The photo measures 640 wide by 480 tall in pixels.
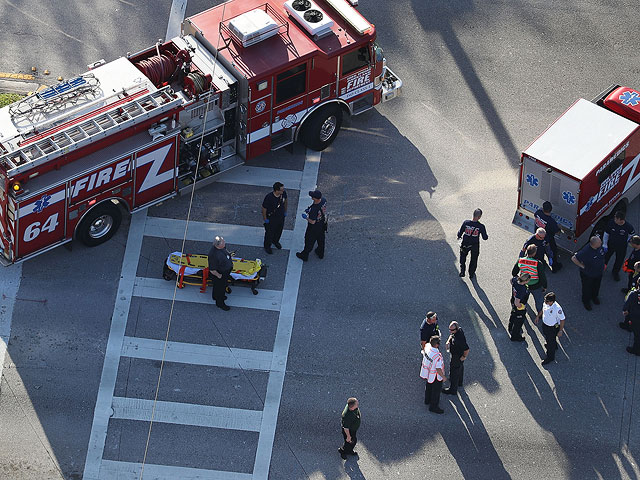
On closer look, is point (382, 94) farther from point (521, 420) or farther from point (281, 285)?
point (521, 420)

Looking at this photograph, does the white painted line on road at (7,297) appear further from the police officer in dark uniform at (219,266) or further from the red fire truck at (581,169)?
the red fire truck at (581,169)

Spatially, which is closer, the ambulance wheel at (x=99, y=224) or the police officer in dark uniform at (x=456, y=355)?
the police officer in dark uniform at (x=456, y=355)

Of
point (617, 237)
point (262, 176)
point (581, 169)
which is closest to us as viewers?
point (581, 169)

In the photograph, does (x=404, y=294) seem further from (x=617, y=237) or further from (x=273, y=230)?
(x=617, y=237)

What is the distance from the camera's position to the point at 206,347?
713 inches

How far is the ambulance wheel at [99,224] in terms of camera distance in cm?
1889

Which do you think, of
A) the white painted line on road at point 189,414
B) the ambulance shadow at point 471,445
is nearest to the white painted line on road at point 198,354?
the white painted line on road at point 189,414

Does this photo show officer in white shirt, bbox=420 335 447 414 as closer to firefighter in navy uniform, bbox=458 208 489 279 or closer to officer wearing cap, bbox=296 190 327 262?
firefighter in navy uniform, bbox=458 208 489 279

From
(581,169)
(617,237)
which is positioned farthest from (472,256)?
(617,237)

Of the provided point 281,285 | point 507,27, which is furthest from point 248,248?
point 507,27

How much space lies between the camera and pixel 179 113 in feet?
63.0

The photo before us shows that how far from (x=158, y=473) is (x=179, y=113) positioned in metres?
6.09

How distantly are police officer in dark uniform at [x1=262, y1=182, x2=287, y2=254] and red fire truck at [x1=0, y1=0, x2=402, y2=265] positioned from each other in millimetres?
1629

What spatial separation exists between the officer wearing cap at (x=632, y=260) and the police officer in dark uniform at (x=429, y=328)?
362 cm
